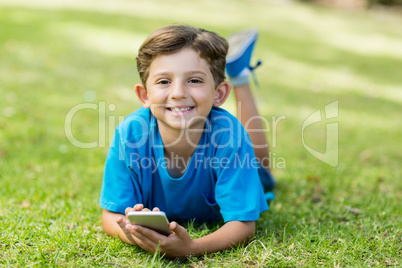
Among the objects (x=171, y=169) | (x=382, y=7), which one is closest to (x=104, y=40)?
(x=171, y=169)

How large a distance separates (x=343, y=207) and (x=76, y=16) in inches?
333

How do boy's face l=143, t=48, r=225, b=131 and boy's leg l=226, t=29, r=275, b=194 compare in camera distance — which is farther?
boy's leg l=226, t=29, r=275, b=194

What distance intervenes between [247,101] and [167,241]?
172cm

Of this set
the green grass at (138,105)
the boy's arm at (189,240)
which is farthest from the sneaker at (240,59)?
the boy's arm at (189,240)

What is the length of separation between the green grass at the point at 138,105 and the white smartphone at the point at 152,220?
0.17 m

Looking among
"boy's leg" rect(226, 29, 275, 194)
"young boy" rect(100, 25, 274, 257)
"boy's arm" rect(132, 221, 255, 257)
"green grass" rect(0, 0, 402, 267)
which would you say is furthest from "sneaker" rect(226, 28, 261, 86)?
"boy's arm" rect(132, 221, 255, 257)

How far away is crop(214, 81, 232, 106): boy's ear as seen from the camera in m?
2.63

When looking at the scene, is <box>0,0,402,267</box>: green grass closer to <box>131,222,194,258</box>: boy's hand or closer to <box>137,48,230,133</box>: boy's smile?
<box>131,222,194,258</box>: boy's hand

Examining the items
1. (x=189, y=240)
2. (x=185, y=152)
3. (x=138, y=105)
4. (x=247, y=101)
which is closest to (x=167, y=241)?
(x=189, y=240)

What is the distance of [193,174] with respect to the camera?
256 cm

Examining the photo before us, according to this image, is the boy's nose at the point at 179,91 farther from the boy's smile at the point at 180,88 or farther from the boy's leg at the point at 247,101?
the boy's leg at the point at 247,101

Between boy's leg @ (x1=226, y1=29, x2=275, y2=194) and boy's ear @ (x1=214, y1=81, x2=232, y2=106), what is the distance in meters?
0.83

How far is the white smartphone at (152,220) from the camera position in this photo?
6.60ft

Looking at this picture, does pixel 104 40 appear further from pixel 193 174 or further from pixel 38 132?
pixel 193 174
